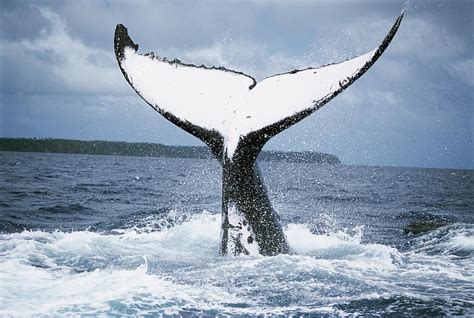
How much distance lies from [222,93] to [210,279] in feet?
7.32

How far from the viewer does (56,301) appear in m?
5.22

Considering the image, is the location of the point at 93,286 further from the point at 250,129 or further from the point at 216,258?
the point at 250,129

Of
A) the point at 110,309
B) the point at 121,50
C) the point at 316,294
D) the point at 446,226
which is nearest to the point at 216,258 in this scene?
the point at 316,294

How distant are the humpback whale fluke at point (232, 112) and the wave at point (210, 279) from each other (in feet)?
1.43

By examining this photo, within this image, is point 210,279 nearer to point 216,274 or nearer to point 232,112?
point 216,274

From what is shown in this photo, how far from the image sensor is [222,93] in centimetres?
670

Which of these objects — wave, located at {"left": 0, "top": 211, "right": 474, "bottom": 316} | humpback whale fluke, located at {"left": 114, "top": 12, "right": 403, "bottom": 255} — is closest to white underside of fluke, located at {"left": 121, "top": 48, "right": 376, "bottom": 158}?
humpback whale fluke, located at {"left": 114, "top": 12, "right": 403, "bottom": 255}

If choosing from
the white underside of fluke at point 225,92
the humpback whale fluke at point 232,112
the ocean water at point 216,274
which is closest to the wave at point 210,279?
the ocean water at point 216,274

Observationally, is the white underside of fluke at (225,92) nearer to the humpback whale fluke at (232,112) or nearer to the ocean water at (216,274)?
the humpback whale fluke at (232,112)

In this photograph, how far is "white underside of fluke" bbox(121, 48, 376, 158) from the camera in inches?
239

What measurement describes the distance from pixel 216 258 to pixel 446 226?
627 cm

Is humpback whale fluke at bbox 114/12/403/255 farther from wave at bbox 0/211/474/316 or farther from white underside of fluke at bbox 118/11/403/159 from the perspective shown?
wave at bbox 0/211/474/316

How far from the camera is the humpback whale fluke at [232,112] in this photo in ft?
20.5

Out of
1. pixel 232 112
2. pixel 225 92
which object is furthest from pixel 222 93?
pixel 232 112
